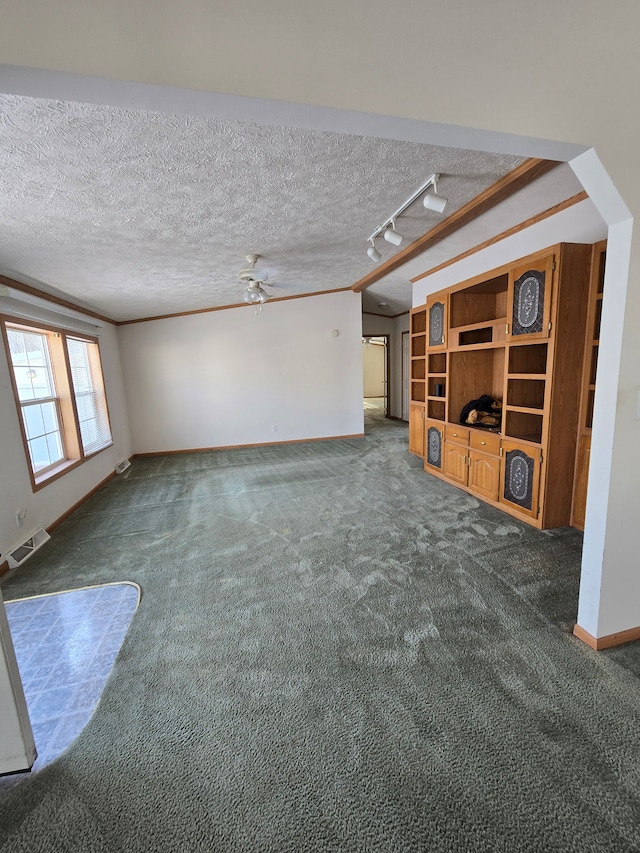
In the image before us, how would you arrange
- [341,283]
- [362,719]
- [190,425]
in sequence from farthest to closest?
[190,425] → [341,283] → [362,719]

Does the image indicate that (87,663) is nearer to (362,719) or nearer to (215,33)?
(362,719)

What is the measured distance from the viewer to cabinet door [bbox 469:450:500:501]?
127 inches

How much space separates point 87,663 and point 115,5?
243 cm

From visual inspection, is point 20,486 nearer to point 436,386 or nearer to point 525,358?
point 436,386

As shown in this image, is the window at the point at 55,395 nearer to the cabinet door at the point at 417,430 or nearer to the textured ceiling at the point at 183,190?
the textured ceiling at the point at 183,190

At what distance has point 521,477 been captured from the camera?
2930mm

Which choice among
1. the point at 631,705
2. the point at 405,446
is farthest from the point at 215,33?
the point at 405,446

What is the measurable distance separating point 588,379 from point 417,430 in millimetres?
2674

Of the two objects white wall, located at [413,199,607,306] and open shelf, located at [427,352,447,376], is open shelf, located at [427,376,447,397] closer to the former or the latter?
open shelf, located at [427,352,447,376]

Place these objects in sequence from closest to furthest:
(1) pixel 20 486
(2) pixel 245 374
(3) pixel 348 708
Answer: (3) pixel 348 708
(1) pixel 20 486
(2) pixel 245 374

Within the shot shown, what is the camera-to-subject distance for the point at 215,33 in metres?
0.90

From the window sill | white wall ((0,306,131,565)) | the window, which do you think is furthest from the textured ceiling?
the window sill

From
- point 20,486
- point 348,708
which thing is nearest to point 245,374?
point 20,486

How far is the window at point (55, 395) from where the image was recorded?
3242 millimetres
